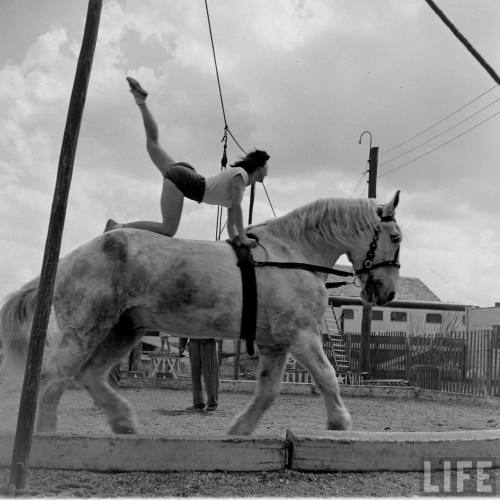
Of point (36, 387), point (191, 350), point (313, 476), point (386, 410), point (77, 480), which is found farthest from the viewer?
point (386, 410)

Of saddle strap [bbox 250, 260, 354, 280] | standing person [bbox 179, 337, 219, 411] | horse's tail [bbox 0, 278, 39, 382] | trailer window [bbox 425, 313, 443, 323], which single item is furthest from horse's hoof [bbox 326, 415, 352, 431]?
trailer window [bbox 425, 313, 443, 323]

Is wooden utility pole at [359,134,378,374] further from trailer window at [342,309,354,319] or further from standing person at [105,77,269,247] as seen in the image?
trailer window at [342,309,354,319]

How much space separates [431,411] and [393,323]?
108ft

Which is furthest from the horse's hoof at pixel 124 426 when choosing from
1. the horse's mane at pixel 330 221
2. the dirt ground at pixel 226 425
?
the horse's mane at pixel 330 221

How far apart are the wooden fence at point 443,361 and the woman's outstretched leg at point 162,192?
13.5m

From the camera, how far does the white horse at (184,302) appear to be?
15.7ft

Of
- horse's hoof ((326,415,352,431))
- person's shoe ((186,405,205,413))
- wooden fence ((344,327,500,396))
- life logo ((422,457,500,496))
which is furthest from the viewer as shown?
wooden fence ((344,327,500,396))

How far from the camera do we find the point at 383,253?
17.3 ft

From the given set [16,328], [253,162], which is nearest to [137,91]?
[253,162]

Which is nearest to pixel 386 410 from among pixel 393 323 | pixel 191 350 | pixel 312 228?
pixel 191 350

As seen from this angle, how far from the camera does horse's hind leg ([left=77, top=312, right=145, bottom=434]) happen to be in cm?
508

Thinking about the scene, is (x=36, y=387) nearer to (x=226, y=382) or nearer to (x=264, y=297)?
(x=264, y=297)

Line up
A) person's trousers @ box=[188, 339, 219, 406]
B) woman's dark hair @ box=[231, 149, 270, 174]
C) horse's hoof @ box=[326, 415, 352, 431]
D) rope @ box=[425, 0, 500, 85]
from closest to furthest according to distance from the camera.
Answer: horse's hoof @ box=[326, 415, 352, 431], woman's dark hair @ box=[231, 149, 270, 174], rope @ box=[425, 0, 500, 85], person's trousers @ box=[188, 339, 219, 406]

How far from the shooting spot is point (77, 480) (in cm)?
429
